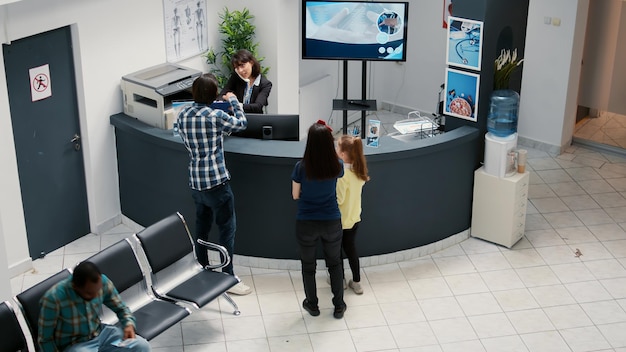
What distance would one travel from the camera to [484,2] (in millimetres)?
7145

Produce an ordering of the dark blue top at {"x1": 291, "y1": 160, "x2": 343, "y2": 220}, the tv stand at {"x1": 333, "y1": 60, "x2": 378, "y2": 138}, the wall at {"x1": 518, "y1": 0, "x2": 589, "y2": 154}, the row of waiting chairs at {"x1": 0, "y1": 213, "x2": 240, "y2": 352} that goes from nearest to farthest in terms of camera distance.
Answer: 1. the row of waiting chairs at {"x1": 0, "y1": 213, "x2": 240, "y2": 352}
2. the dark blue top at {"x1": 291, "y1": 160, "x2": 343, "y2": 220}
3. the tv stand at {"x1": 333, "y1": 60, "x2": 378, "y2": 138}
4. the wall at {"x1": 518, "y1": 0, "x2": 589, "y2": 154}

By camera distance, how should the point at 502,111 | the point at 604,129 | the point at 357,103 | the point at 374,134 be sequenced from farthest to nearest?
1. the point at 604,129
2. the point at 357,103
3. the point at 502,111
4. the point at 374,134

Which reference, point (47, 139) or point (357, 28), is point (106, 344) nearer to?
point (47, 139)

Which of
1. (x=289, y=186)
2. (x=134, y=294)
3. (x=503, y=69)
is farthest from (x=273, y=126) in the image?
(x=503, y=69)

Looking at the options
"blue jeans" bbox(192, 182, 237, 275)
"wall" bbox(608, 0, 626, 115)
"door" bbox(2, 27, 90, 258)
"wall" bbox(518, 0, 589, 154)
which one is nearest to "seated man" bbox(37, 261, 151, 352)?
"blue jeans" bbox(192, 182, 237, 275)

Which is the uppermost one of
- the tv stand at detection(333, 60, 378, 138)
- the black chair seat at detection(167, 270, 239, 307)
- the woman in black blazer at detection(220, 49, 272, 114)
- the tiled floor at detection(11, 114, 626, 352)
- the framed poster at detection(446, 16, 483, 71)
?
the framed poster at detection(446, 16, 483, 71)

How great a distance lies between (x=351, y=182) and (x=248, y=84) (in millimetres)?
1959

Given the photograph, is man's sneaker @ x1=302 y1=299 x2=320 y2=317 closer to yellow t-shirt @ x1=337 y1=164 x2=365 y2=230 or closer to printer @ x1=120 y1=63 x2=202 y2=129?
yellow t-shirt @ x1=337 y1=164 x2=365 y2=230

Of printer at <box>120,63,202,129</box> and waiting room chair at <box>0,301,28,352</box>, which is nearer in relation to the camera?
waiting room chair at <box>0,301,28,352</box>

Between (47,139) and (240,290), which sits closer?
(240,290)

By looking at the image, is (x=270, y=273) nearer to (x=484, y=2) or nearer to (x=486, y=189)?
(x=486, y=189)

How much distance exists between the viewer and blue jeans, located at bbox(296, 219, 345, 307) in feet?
20.8

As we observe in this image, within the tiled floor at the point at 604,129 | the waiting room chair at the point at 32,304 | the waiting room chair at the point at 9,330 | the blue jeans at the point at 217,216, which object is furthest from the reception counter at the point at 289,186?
the tiled floor at the point at 604,129

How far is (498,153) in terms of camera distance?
749cm
